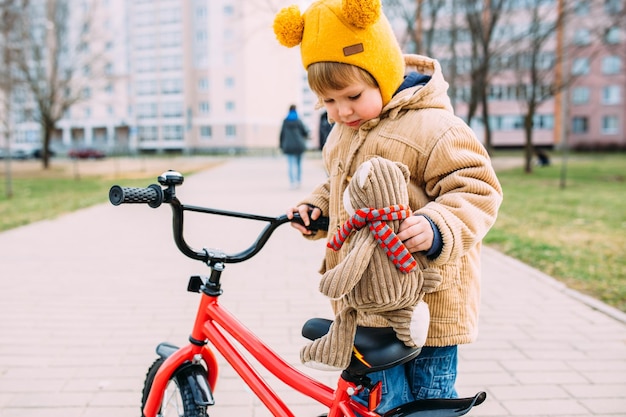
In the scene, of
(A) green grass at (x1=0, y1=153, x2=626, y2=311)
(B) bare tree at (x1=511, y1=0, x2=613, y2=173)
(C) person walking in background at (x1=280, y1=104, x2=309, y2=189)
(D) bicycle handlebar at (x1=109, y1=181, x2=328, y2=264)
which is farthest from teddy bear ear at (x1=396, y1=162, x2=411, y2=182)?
(B) bare tree at (x1=511, y1=0, x2=613, y2=173)

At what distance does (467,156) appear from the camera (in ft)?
5.24

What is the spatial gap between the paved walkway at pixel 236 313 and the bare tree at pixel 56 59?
21.9 meters

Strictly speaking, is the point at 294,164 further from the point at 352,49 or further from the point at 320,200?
the point at 352,49

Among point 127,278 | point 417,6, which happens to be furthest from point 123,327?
point 417,6

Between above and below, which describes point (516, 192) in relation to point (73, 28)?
below

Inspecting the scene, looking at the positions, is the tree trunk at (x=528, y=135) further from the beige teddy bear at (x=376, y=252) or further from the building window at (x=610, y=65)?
the building window at (x=610, y=65)

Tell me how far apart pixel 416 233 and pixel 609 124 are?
55.4 m

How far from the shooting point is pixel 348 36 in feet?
5.28

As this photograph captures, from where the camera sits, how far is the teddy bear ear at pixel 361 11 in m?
1.54

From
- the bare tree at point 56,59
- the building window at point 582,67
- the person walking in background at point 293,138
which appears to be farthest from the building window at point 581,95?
the person walking in background at point 293,138

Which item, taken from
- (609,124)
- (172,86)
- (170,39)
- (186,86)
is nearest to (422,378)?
(609,124)

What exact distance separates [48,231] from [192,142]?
61080 millimetres

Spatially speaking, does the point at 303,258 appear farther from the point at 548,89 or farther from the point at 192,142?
the point at 192,142

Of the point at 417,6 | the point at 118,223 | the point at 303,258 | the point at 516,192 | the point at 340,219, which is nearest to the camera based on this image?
the point at 340,219
